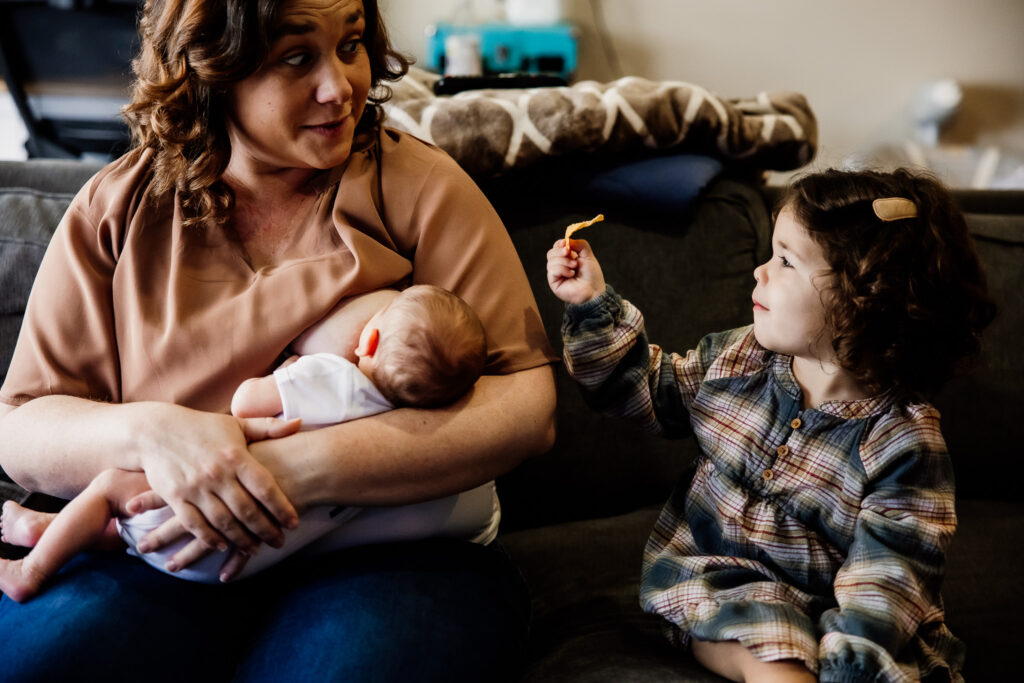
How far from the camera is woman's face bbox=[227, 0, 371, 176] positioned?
3.56 ft

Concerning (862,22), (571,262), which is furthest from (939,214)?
(862,22)

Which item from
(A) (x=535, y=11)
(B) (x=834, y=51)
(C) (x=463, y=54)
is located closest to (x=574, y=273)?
(C) (x=463, y=54)

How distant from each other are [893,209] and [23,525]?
126 centimetres

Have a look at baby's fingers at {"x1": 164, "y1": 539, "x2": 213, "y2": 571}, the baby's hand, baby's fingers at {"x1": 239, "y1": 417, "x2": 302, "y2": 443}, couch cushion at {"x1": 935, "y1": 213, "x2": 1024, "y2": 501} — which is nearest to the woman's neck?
the baby's hand

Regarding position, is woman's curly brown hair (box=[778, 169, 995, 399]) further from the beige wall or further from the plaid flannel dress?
the beige wall

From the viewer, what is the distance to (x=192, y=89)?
3.73ft

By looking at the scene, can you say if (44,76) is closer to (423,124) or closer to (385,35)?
(423,124)

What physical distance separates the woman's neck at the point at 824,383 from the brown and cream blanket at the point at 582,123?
0.66m

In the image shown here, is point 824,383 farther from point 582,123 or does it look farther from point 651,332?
point 582,123

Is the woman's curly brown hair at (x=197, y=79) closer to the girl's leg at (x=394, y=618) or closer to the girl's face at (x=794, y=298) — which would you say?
the girl's leg at (x=394, y=618)

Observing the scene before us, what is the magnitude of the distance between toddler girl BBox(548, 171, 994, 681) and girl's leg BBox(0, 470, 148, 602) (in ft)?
2.11

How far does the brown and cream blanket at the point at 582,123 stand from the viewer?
5.23 feet

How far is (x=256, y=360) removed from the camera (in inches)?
44.9

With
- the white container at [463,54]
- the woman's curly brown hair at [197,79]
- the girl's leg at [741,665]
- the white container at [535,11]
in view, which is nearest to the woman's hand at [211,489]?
the woman's curly brown hair at [197,79]
